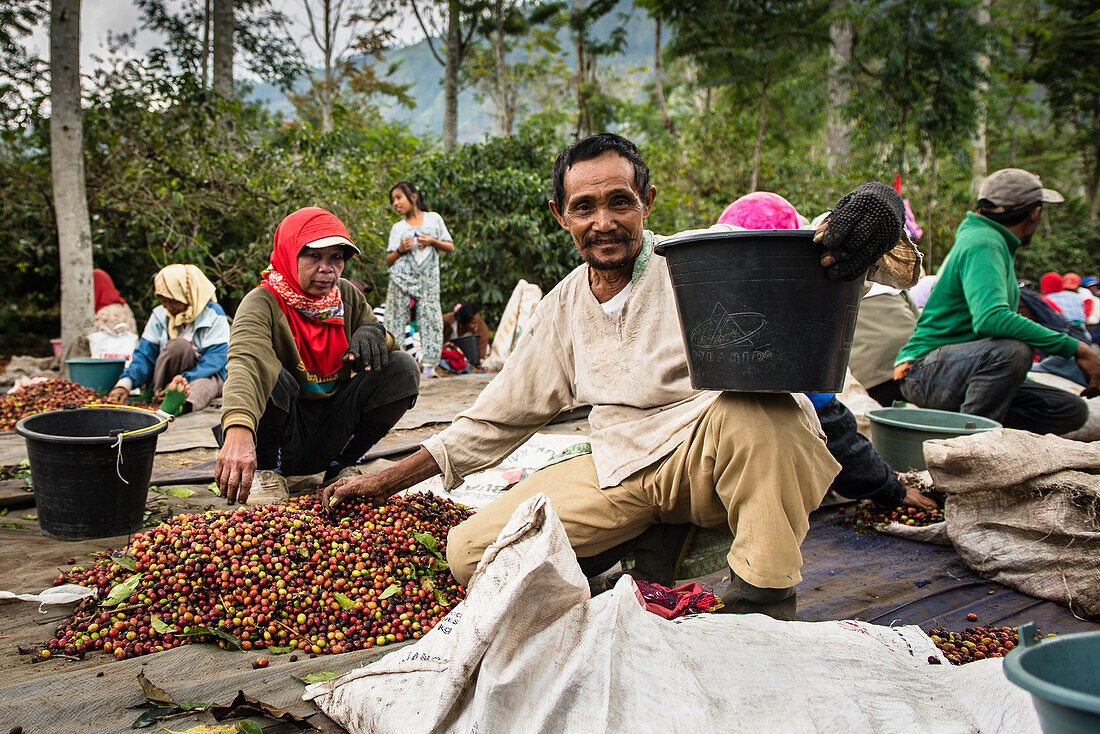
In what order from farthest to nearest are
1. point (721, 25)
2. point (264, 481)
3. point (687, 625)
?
1. point (721, 25)
2. point (264, 481)
3. point (687, 625)

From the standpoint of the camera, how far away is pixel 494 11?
625 inches

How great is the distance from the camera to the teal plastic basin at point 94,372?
207 inches

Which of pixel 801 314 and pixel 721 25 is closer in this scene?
pixel 801 314

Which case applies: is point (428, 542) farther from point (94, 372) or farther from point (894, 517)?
point (94, 372)

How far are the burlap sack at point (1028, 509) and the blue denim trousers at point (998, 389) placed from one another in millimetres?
1225

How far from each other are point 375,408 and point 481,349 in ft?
18.3

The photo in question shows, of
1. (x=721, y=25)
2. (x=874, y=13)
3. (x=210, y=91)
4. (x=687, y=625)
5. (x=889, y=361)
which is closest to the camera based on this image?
(x=687, y=625)

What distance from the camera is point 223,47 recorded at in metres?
10.8

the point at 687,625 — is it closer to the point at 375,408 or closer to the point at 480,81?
the point at 375,408

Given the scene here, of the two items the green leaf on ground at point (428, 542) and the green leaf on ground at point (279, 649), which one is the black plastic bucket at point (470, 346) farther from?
the green leaf on ground at point (279, 649)

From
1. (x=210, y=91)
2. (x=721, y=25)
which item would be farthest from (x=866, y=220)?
(x=721, y=25)

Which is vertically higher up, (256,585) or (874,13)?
(874,13)

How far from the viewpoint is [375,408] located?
3047mm

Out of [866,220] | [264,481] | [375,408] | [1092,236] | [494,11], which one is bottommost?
[264,481]
